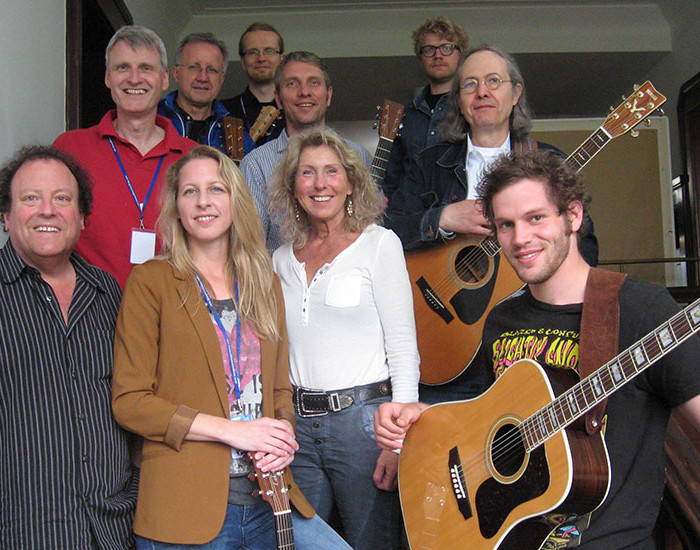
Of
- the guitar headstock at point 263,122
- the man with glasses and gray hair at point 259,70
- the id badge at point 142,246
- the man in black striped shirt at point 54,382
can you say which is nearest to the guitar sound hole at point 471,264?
the id badge at point 142,246

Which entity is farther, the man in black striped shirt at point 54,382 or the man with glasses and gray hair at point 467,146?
the man with glasses and gray hair at point 467,146

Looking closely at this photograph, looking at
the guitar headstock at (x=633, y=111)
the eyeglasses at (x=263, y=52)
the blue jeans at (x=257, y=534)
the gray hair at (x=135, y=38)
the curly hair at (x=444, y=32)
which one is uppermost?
the eyeglasses at (x=263, y=52)

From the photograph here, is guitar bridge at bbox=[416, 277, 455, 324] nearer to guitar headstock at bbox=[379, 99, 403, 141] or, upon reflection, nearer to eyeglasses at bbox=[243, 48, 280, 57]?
guitar headstock at bbox=[379, 99, 403, 141]

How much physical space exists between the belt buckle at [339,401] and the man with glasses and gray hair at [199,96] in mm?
1793

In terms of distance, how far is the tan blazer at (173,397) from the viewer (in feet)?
5.77

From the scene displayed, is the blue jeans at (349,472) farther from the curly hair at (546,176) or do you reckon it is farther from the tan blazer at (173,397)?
the curly hair at (546,176)

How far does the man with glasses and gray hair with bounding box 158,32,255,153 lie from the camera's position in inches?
143

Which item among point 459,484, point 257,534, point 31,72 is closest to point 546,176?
point 459,484

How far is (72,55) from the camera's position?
3441 mm

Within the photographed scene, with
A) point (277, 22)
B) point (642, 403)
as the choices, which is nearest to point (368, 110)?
point (277, 22)

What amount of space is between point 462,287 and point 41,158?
1393 mm

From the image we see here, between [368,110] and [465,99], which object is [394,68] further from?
[465,99]

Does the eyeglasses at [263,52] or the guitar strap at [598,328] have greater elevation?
the eyeglasses at [263,52]

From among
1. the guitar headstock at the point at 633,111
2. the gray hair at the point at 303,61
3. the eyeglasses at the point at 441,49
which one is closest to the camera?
the guitar headstock at the point at 633,111
